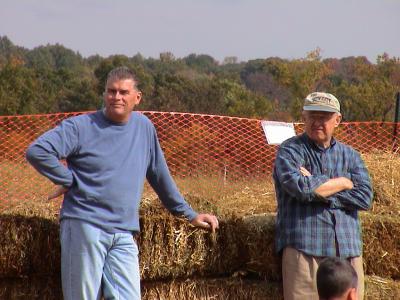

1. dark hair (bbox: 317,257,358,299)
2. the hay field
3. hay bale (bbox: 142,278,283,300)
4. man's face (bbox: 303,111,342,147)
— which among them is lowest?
hay bale (bbox: 142,278,283,300)

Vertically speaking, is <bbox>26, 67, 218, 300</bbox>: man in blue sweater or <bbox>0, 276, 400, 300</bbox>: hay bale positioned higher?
<bbox>26, 67, 218, 300</bbox>: man in blue sweater

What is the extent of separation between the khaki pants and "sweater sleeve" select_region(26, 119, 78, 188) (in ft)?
4.80

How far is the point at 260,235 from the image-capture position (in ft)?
18.1

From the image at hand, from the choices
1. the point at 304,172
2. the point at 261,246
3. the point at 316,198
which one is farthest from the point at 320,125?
the point at 261,246

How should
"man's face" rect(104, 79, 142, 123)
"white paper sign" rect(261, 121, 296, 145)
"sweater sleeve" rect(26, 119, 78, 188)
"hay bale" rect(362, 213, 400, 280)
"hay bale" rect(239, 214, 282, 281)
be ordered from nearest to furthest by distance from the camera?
"sweater sleeve" rect(26, 119, 78, 188), "man's face" rect(104, 79, 142, 123), "hay bale" rect(239, 214, 282, 281), "hay bale" rect(362, 213, 400, 280), "white paper sign" rect(261, 121, 296, 145)

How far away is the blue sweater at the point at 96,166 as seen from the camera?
431 centimetres

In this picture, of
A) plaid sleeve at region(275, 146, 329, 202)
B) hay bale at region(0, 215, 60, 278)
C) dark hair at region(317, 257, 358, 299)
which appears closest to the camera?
dark hair at region(317, 257, 358, 299)

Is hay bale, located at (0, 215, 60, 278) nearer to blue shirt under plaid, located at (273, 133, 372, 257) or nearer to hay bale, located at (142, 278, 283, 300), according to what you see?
hay bale, located at (142, 278, 283, 300)

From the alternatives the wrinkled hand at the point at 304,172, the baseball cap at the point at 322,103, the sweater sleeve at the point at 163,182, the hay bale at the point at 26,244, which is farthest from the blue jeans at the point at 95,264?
the baseball cap at the point at 322,103

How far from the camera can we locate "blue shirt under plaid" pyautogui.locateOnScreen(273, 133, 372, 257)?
472cm

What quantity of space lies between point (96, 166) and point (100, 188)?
125 millimetres

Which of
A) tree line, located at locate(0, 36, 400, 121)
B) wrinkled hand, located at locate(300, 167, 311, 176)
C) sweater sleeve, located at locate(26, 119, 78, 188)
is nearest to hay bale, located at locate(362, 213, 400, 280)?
wrinkled hand, located at locate(300, 167, 311, 176)

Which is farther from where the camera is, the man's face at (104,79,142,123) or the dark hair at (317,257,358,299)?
the man's face at (104,79,142,123)

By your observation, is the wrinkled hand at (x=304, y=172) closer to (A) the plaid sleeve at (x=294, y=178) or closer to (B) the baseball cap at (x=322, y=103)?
(A) the plaid sleeve at (x=294, y=178)
